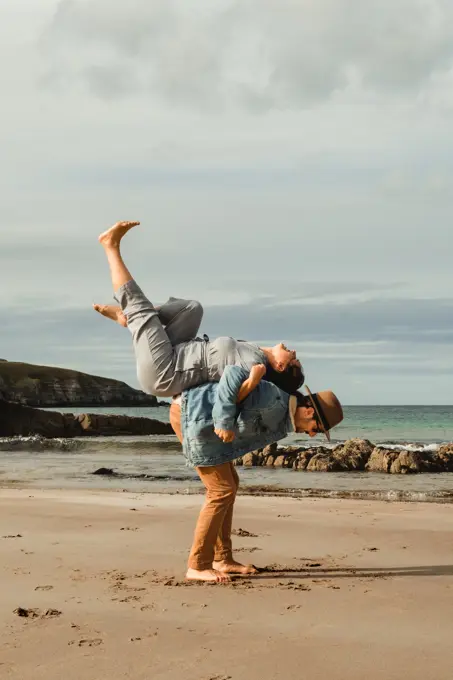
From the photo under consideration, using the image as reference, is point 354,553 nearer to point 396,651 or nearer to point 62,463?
point 396,651

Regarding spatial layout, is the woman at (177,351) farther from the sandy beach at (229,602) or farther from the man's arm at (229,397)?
the sandy beach at (229,602)

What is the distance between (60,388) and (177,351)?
3926 inches

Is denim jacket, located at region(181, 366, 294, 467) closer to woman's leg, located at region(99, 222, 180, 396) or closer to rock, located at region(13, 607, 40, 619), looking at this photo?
woman's leg, located at region(99, 222, 180, 396)

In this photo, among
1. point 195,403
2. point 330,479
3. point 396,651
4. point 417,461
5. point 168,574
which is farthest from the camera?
point 417,461

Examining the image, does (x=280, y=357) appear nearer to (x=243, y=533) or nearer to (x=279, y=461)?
(x=243, y=533)

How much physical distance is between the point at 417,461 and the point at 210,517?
14602 mm

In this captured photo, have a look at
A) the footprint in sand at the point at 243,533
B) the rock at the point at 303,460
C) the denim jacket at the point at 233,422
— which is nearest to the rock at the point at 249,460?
the rock at the point at 303,460

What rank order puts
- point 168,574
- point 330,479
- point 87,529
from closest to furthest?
point 168,574
point 87,529
point 330,479

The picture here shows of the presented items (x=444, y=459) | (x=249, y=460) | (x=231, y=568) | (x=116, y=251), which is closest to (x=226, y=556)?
(x=231, y=568)

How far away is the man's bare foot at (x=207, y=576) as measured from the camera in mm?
5891

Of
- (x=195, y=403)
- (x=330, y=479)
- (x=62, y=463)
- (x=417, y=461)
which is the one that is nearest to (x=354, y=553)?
(x=195, y=403)

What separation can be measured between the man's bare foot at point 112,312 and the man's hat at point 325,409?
4.75 ft

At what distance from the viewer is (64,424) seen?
42.3 metres

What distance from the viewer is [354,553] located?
7254 mm
